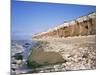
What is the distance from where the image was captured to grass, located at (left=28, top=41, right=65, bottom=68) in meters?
2.15

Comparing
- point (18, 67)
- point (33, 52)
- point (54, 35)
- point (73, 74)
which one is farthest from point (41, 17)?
point (73, 74)

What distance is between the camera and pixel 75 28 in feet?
7.68

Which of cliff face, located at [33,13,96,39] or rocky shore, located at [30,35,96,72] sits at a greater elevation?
cliff face, located at [33,13,96,39]

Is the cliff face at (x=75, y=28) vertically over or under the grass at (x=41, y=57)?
over

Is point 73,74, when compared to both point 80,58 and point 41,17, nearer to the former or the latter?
point 80,58

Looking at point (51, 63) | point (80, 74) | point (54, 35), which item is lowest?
point (80, 74)

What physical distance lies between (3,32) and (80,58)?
0.95 m

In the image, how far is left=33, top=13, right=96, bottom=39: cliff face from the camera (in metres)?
2.23

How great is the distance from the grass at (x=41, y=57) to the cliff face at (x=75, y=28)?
13 cm

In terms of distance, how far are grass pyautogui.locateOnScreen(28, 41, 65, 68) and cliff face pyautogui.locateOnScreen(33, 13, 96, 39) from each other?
0.42 feet

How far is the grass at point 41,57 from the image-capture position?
2152 millimetres

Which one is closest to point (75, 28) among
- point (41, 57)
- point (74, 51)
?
point (74, 51)

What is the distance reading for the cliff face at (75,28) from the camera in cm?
223

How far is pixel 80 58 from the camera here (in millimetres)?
2348
